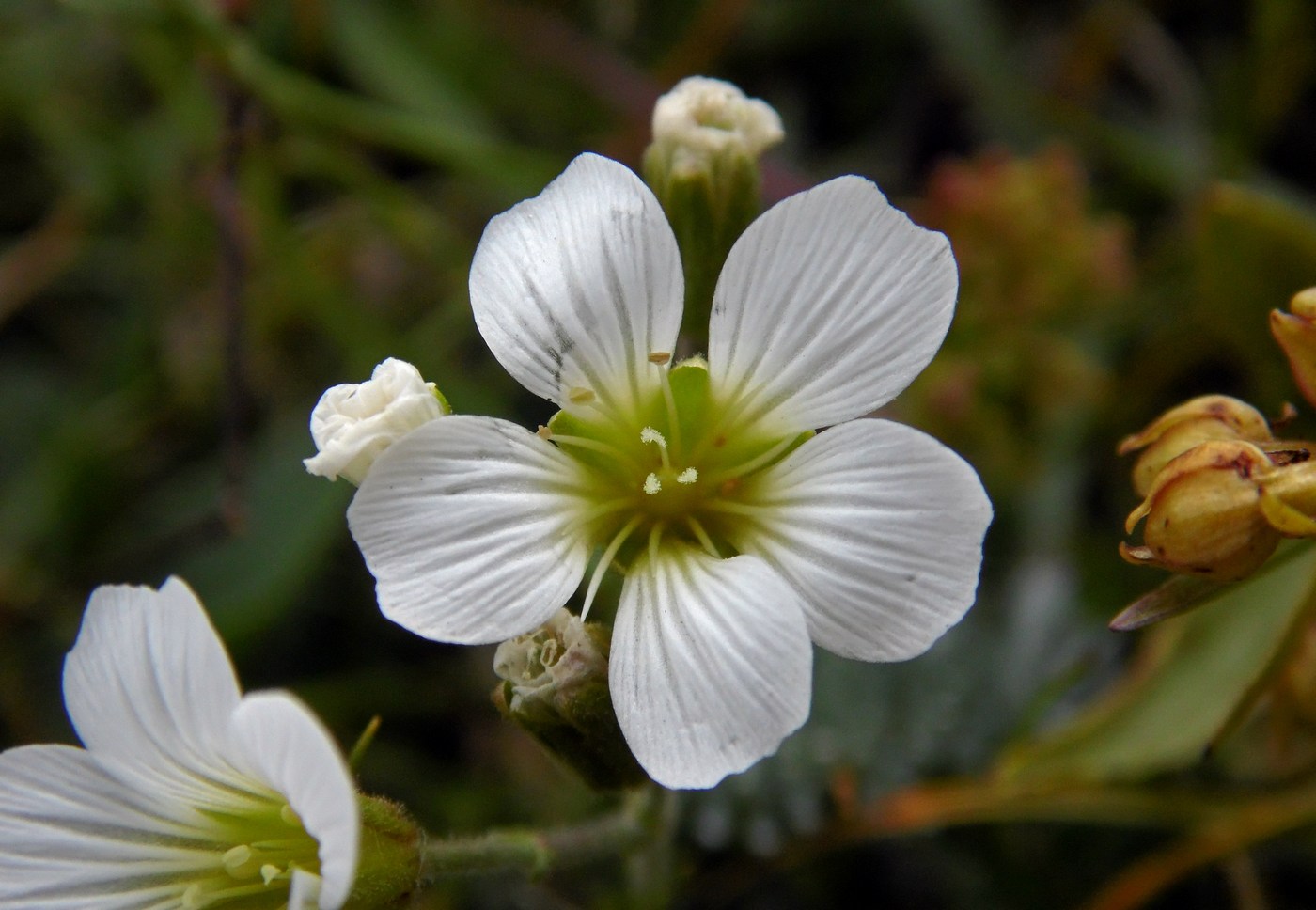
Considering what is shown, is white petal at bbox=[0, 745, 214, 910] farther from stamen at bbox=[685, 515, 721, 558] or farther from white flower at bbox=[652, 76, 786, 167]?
white flower at bbox=[652, 76, 786, 167]

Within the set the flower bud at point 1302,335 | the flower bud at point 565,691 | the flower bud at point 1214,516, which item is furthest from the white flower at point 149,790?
the flower bud at point 1302,335

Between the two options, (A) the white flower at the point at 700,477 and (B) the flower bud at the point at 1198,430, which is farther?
(B) the flower bud at the point at 1198,430

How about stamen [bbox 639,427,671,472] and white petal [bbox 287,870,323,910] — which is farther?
stamen [bbox 639,427,671,472]

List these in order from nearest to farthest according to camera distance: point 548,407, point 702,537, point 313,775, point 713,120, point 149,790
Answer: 1. point 313,775
2. point 149,790
3. point 702,537
4. point 713,120
5. point 548,407

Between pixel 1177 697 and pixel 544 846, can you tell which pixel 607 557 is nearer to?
pixel 544 846

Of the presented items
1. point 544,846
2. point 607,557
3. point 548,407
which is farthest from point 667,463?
point 548,407

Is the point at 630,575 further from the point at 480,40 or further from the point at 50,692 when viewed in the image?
the point at 480,40

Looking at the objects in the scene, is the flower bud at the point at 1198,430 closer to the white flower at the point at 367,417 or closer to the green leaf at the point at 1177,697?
the green leaf at the point at 1177,697

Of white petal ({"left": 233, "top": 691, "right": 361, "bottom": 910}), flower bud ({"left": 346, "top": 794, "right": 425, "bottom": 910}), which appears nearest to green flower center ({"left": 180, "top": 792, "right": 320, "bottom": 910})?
flower bud ({"left": 346, "top": 794, "right": 425, "bottom": 910})
